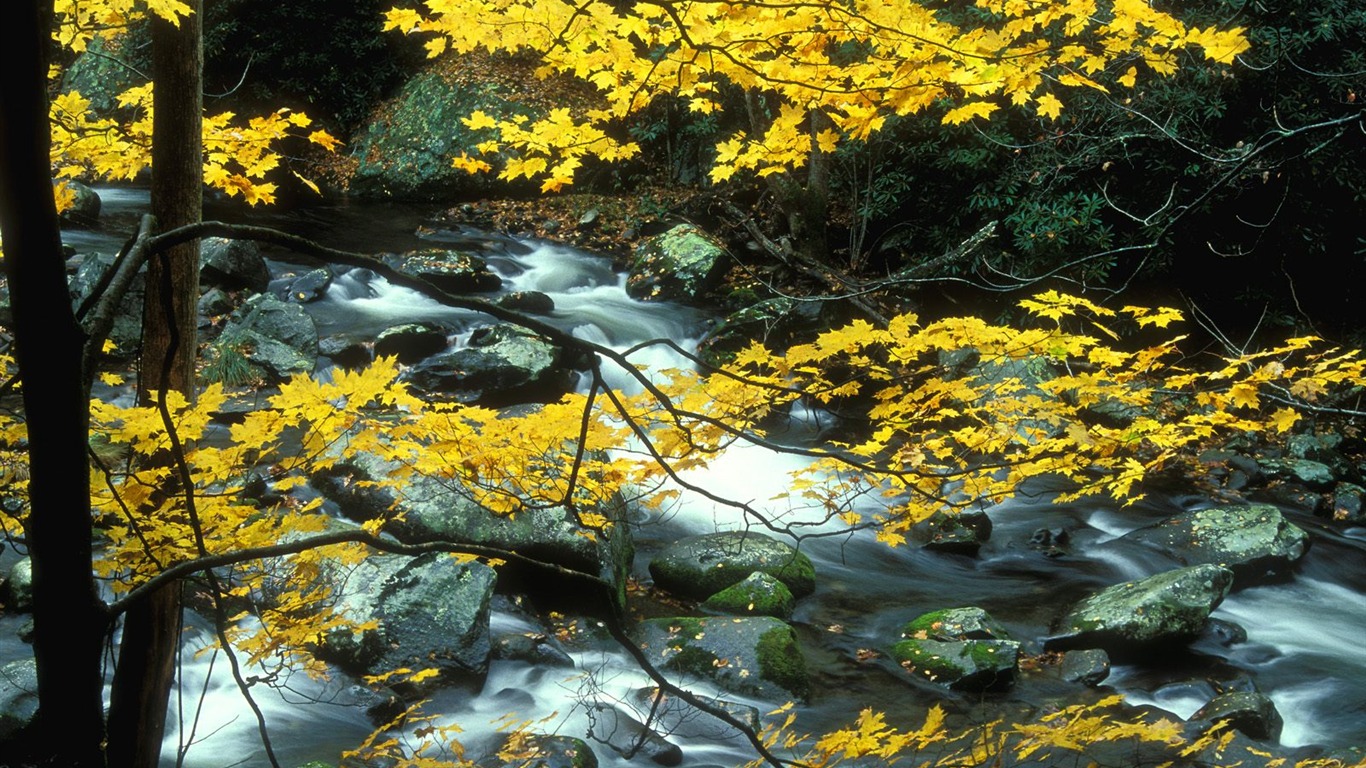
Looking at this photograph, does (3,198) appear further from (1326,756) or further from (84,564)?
(1326,756)

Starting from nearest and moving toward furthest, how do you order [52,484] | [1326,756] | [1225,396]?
[52,484] < [1225,396] < [1326,756]

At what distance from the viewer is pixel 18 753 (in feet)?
12.1

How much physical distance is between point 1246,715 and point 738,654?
109 inches

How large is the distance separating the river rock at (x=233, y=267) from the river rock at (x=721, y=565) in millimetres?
6724

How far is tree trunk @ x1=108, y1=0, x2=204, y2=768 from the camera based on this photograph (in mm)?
2869

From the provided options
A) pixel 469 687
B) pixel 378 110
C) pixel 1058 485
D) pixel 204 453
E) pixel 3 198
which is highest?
pixel 378 110

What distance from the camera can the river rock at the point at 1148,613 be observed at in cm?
551

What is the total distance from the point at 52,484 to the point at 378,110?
16.7 metres

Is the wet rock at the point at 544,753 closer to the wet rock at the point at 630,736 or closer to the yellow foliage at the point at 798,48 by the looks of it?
the wet rock at the point at 630,736

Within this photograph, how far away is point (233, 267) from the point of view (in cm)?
1030

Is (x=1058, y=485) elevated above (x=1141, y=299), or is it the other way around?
(x=1141, y=299)

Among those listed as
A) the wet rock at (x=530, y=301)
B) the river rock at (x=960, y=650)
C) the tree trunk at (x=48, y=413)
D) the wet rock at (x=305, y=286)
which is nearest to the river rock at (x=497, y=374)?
the wet rock at (x=530, y=301)

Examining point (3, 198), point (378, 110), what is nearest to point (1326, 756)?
Answer: point (3, 198)

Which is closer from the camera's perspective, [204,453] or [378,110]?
[204,453]
